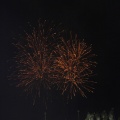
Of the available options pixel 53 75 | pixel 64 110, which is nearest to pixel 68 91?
pixel 64 110

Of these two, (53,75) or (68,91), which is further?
(68,91)

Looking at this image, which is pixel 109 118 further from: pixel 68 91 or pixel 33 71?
pixel 33 71

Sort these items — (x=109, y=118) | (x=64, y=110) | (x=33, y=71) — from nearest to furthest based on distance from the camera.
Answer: (x=33, y=71)
(x=109, y=118)
(x=64, y=110)

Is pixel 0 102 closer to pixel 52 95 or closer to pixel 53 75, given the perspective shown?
pixel 52 95

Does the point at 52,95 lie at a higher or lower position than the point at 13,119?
higher

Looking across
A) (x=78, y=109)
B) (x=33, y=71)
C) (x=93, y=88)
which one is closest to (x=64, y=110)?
(x=78, y=109)

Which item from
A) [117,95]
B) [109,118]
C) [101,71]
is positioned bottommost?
[109,118]

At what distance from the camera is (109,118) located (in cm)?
4228

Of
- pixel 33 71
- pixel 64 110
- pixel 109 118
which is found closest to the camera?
pixel 33 71

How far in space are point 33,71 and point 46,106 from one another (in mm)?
11557

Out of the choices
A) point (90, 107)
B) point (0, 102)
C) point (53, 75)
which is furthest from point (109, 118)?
point (0, 102)

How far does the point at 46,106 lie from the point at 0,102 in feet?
20.1

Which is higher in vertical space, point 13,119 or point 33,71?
point 33,71

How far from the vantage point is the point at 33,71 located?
34.4 metres
